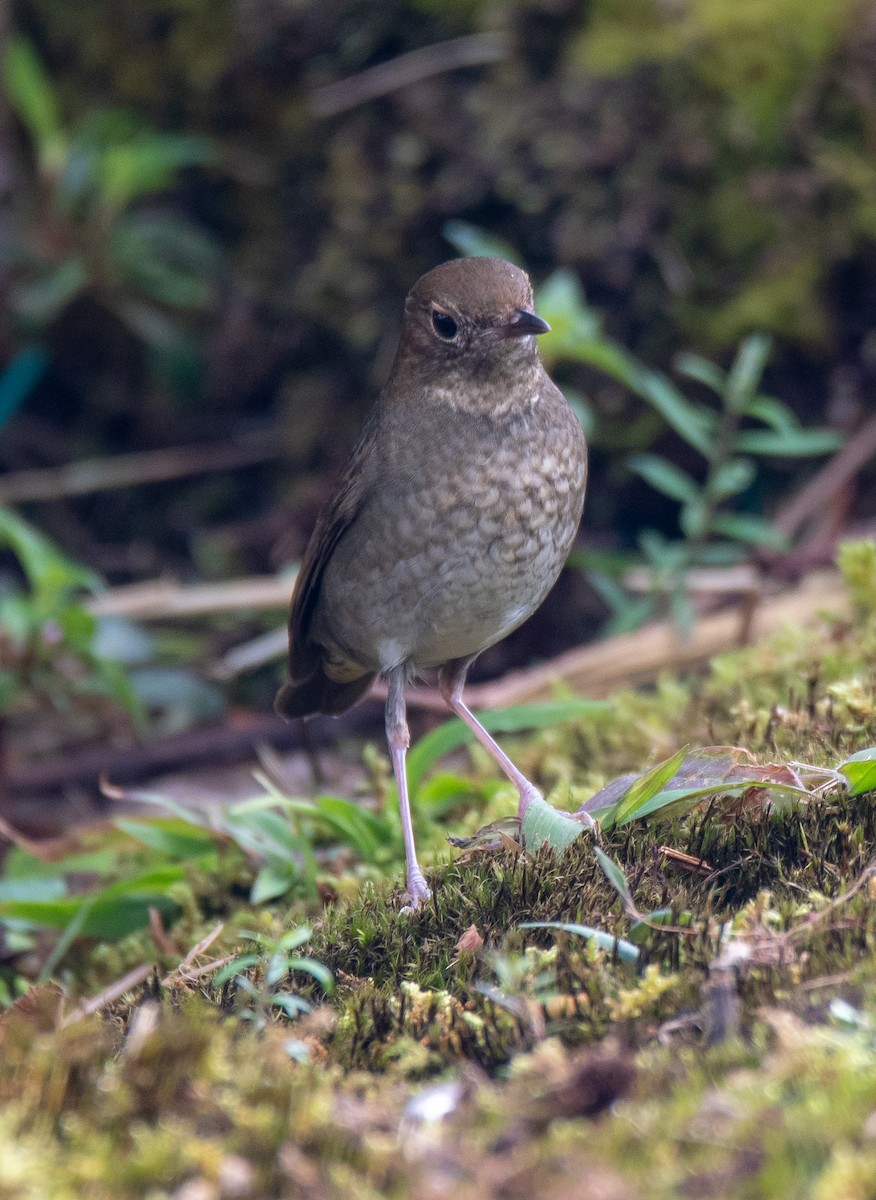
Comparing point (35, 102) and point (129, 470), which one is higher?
point (35, 102)

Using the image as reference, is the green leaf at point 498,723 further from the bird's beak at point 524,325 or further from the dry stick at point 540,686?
the bird's beak at point 524,325

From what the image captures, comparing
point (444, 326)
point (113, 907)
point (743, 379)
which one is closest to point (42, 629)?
point (113, 907)

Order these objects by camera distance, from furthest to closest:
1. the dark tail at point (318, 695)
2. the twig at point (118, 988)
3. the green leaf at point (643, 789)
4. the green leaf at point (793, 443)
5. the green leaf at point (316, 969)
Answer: the green leaf at point (793, 443) → the dark tail at point (318, 695) → the twig at point (118, 988) → the green leaf at point (643, 789) → the green leaf at point (316, 969)

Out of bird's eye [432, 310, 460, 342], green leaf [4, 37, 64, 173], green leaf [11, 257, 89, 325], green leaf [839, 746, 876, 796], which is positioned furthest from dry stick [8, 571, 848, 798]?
green leaf [4, 37, 64, 173]

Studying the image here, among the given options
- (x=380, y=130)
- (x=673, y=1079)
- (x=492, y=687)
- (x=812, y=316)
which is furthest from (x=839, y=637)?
(x=380, y=130)

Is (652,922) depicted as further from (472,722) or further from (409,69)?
(409,69)

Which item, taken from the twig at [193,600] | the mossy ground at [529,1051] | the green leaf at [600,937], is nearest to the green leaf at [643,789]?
the mossy ground at [529,1051]

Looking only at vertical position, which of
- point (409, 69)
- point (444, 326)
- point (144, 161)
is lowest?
point (444, 326)
